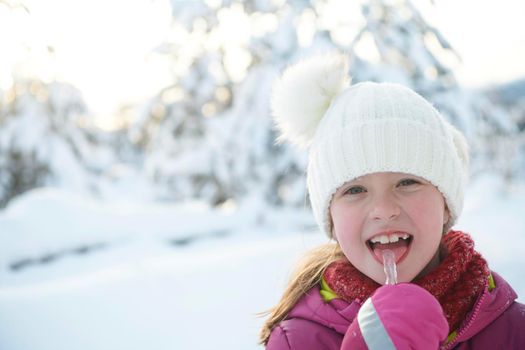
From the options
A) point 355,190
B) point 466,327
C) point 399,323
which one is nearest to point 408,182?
point 355,190

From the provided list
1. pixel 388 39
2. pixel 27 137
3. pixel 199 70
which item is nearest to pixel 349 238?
pixel 388 39

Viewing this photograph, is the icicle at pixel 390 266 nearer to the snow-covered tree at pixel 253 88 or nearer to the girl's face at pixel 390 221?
the girl's face at pixel 390 221

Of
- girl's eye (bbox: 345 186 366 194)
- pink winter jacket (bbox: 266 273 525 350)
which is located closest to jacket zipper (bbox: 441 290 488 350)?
pink winter jacket (bbox: 266 273 525 350)

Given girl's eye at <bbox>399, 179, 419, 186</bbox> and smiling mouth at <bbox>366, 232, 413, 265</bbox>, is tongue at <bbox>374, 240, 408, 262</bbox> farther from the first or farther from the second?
girl's eye at <bbox>399, 179, 419, 186</bbox>

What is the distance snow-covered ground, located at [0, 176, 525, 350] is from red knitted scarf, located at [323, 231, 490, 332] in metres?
0.94

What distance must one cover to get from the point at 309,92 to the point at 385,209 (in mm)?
588

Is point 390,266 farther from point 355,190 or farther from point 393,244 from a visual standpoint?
point 355,190

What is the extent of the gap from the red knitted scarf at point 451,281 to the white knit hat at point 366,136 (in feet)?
0.54

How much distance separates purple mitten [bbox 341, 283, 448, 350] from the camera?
1.00 metres

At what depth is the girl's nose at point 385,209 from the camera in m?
1.32

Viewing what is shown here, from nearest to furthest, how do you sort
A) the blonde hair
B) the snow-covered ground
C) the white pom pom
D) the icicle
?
the icicle
the blonde hair
the white pom pom
the snow-covered ground

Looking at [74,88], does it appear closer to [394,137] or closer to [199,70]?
[199,70]

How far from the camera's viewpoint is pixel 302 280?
1.66 meters

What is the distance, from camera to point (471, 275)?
1.39 meters
